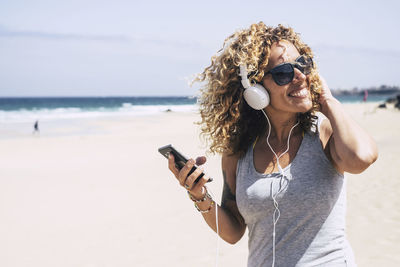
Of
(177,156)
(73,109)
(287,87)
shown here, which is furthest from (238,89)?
(73,109)

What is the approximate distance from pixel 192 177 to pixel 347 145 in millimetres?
720

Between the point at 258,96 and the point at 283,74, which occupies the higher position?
the point at 283,74

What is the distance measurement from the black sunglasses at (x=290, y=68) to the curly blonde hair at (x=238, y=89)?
0.04 metres

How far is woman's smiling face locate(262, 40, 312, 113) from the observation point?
1.92 m

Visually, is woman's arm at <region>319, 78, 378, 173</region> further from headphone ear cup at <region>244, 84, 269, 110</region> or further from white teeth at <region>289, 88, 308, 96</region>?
headphone ear cup at <region>244, 84, 269, 110</region>

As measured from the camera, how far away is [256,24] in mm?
2064

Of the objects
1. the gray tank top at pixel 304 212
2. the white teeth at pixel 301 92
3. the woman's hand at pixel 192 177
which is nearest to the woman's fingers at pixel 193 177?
the woman's hand at pixel 192 177

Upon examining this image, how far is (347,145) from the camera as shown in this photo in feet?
5.58

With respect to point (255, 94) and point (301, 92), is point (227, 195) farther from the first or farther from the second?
point (301, 92)

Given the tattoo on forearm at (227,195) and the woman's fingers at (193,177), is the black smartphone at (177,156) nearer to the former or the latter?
the woman's fingers at (193,177)

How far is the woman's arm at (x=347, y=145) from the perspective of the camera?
1.70 m

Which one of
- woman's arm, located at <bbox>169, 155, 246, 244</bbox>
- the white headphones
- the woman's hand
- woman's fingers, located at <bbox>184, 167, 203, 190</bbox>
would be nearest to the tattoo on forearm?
woman's arm, located at <bbox>169, 155, 246, 244</bbox>

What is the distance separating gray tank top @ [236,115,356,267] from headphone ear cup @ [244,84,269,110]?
1.01 feet

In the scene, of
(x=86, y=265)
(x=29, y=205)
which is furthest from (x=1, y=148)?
(x=86, y=265)
